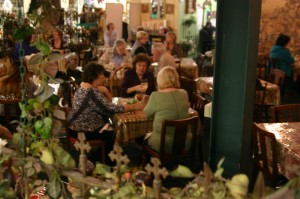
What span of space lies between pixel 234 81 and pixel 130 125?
6.43 ft

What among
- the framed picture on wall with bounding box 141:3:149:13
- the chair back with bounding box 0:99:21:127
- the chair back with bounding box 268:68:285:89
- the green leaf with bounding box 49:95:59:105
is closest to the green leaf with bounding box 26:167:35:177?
the green leaf with bounding box 49:95:59:105

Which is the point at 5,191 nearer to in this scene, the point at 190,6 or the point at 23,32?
the point at 23,32

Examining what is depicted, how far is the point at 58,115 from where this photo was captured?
1512mm

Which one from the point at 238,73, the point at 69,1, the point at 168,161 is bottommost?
the point at 168,161

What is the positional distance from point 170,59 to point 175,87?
2510 millimetres

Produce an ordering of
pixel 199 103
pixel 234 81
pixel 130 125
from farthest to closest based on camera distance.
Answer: pixel 199 103 → pixel 130 125 → pixel 234 81

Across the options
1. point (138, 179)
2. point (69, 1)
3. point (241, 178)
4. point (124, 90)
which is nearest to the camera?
point (241, 178)

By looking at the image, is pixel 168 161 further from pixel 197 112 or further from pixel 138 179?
pixel 138 179

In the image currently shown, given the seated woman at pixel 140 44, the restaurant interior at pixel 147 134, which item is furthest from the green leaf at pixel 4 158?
the seated woman at pixel 140 44

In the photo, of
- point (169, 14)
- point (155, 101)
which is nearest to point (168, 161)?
point (155, 101)

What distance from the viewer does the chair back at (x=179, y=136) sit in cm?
381

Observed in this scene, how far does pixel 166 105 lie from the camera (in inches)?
156

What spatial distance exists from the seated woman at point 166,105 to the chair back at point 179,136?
0.19 feet

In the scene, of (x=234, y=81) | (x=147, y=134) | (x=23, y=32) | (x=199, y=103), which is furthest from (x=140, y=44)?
(x=23, y=32)
